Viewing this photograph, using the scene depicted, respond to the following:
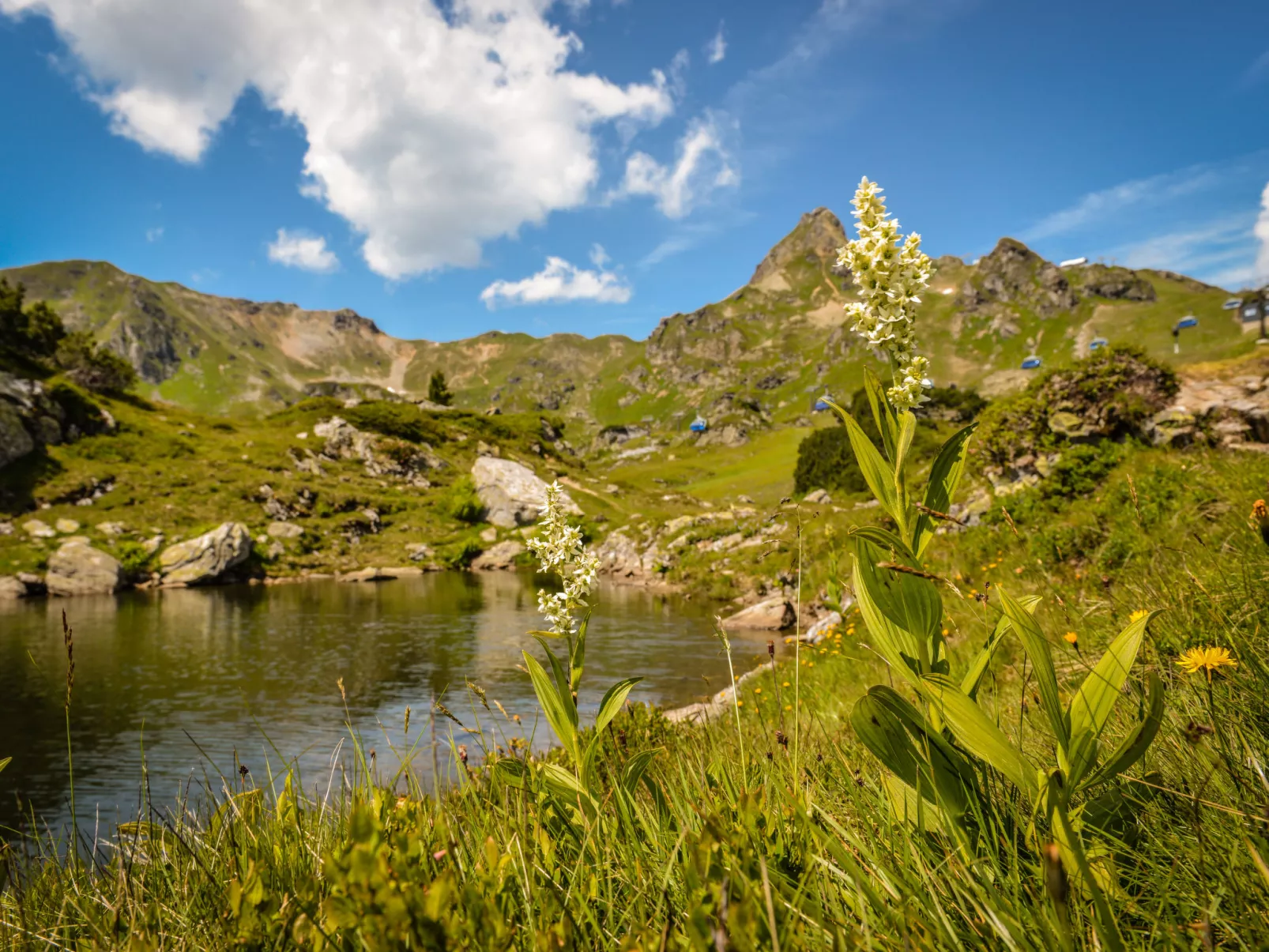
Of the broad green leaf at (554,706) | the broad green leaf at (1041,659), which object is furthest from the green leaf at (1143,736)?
the broad green leaf at (554,706)

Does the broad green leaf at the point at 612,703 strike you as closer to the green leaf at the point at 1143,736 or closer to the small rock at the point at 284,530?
the green leaf at the point at 1143,736

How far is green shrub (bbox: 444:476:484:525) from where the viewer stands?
56000 mm

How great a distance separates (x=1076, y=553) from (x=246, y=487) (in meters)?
53.8

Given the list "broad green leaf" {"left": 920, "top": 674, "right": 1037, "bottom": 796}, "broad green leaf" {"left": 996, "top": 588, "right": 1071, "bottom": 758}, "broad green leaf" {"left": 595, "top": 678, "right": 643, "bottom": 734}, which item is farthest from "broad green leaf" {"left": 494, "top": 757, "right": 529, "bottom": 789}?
"broad green leaf" {"left": 996, "top": 588, "right": 1071, "bottom": 758}

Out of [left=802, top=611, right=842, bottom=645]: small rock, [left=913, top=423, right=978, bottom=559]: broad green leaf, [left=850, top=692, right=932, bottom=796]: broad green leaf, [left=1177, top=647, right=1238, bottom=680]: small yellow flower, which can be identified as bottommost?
[left=802, top=611, right=842, bottom=645]: small rock

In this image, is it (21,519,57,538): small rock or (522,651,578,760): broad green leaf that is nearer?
(522,651,578,760): broad green leaf

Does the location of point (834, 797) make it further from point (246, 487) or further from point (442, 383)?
point (442, 383)

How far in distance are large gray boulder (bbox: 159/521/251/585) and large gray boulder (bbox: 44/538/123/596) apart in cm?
257

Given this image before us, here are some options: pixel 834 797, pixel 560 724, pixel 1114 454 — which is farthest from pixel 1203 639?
pixel 1114 454

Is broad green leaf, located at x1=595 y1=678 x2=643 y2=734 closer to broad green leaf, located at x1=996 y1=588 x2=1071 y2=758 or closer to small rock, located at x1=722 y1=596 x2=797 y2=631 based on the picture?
broad green leaf, located at x1=996 y1=588 x2=1071 y2=758

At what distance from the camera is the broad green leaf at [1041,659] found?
1.76 meters

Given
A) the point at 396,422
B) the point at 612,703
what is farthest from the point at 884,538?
the point at 396,422

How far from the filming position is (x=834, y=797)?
2.90 meters

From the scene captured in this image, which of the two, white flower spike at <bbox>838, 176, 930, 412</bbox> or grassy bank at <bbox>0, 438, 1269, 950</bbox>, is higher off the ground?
white flower spike at <bbox>838, 176, 930, 412</bbox>
